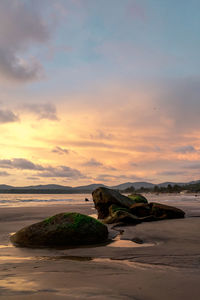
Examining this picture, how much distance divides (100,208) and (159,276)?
38.3ft

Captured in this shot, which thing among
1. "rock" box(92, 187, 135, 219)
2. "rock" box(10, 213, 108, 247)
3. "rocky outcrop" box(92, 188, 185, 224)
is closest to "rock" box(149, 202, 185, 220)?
"rocky outcrop" box(92, 188, 185, 224)

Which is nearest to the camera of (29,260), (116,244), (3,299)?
(3,299)

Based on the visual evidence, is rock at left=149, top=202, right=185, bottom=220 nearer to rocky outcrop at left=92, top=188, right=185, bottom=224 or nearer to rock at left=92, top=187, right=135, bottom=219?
rocky outcrop at left=92, top=188, right=185, bottom=224

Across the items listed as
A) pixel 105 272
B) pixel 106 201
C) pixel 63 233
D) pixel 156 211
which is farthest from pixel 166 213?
pixel 105 272

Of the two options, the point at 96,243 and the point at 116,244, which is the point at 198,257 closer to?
the point at 116,244

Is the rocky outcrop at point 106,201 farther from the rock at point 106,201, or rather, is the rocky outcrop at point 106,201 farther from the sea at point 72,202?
the sea at point 72,202

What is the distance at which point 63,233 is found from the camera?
7.17m

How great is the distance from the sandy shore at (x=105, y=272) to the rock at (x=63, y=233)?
2.08 feet

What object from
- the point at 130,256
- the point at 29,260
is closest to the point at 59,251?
the point at 29,260

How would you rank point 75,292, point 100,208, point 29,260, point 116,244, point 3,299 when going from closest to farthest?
point 3,299
point 75,292
point 29,260
point 116,244
point 100,208

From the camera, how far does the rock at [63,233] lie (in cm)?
705

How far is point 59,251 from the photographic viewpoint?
6.18 metres

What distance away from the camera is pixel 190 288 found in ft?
10.7

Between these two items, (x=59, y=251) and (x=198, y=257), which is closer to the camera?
(x=198, y=257)
